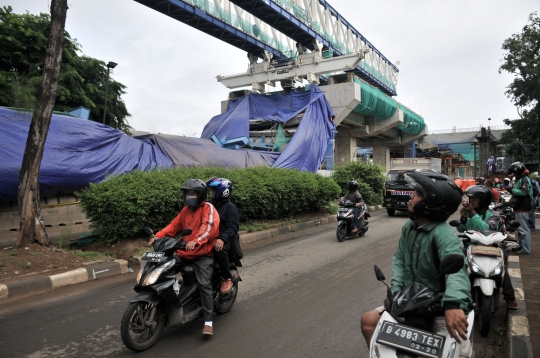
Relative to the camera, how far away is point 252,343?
3.75 m

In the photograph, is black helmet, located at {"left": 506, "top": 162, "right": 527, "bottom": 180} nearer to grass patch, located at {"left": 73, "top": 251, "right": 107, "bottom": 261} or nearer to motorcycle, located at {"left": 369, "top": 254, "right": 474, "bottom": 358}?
motorcycle, located at {"left": 369, "top": 254, "right": 474, "bottom": 358}

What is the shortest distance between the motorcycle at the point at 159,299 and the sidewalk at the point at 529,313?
300 cm

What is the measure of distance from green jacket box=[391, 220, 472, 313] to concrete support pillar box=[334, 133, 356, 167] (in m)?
30.4

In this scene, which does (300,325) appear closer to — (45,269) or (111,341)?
(111,341)

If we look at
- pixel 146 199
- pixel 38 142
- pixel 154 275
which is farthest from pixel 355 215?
pixel 38 142

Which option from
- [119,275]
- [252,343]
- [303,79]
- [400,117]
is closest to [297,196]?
[119,275]

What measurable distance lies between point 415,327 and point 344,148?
106 feet

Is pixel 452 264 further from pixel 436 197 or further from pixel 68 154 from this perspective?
pixel 68 154

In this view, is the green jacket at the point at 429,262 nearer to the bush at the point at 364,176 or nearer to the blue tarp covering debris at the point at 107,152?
the blue tarp covering debris at the point at 107,152

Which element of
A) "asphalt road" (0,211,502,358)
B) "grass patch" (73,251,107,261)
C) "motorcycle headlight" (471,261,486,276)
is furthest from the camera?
"grass patch" (73,251,107,261)

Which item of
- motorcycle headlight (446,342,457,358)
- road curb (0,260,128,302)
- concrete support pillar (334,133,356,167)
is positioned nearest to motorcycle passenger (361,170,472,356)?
motorcycle headlight (446,342,457,358)

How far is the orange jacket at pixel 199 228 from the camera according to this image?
4.00 meters

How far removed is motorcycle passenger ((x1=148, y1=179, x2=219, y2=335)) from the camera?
154 inches

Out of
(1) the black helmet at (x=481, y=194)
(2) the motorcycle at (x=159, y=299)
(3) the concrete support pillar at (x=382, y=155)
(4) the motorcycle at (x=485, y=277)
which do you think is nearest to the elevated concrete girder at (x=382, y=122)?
(3) the concrete support pillar at (x=382, y=155)
